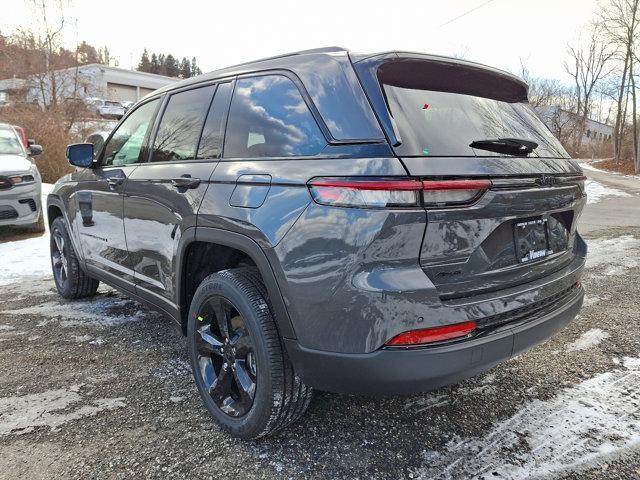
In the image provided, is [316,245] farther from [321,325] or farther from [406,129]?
[406,129]

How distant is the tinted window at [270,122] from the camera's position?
2.15m

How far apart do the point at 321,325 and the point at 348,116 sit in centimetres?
87

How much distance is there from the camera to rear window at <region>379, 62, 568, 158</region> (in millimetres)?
1983

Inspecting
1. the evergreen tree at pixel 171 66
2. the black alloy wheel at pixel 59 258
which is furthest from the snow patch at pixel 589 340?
the evergreen tree at pixel 171 66

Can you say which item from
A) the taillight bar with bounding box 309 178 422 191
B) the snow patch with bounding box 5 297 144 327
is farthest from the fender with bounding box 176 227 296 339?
the snow patch with bounding box 5 297 144 327

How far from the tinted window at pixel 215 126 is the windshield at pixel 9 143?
7.25 metres

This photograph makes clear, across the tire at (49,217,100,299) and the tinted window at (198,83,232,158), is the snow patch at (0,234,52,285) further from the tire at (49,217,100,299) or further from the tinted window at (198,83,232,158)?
the tinted window at (198,83,232,158)

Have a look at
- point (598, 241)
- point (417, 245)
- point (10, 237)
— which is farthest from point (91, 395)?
point (598, 241)

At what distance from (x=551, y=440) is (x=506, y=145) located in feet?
4.79

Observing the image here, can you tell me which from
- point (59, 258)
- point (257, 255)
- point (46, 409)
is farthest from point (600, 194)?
point (46, 409)

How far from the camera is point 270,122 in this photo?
2.36 meters

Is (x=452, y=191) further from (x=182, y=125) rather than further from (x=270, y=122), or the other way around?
(x=182, y=125)

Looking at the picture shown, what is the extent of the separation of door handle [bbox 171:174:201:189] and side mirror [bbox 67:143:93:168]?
5.25 ft

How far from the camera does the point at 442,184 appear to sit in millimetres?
1843
